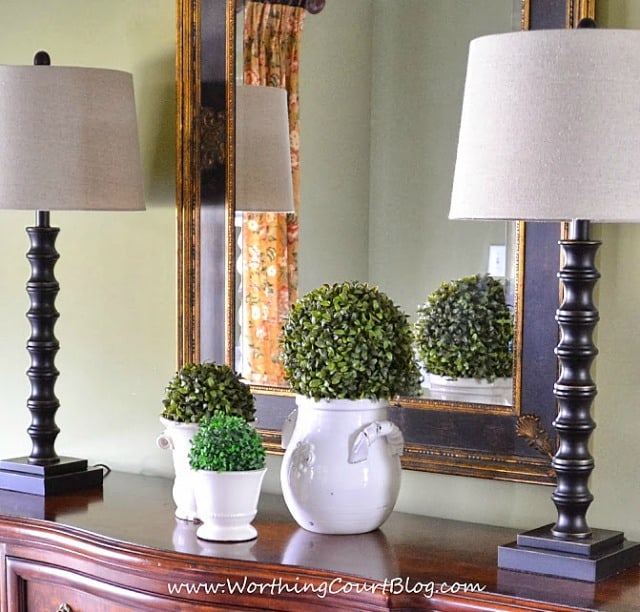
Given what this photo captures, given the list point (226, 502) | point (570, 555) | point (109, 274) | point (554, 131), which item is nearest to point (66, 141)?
point (109, 274)

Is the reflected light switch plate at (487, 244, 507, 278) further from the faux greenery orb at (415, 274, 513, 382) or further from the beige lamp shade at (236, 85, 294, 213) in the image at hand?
the beige lamp shade at (236, 85, 294, 213)

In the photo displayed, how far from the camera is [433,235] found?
219 centimetres

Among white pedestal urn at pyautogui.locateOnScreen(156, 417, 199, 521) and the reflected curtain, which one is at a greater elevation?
the reflected curtain

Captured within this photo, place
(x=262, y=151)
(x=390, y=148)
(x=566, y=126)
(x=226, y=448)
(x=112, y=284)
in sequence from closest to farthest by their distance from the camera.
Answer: (x=566, y=126)
(x=226, y=448)
(x=390, y=148)
(x=262, y=151)
(x=112, y=284)

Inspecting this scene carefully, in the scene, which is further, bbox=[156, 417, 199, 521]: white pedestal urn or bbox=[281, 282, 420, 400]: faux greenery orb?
bbox=[156, 417, 199, 521]: white pedestal urn

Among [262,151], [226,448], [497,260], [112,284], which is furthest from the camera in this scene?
[112,284]

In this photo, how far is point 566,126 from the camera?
1.62 meters

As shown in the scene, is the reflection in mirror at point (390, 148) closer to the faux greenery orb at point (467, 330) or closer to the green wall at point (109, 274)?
the faux greenery orb at point (467, 330)

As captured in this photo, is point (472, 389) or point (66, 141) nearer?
point (472, 389)

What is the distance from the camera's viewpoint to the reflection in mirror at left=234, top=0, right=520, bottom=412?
2148mm

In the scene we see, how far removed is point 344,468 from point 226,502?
8.4 inches

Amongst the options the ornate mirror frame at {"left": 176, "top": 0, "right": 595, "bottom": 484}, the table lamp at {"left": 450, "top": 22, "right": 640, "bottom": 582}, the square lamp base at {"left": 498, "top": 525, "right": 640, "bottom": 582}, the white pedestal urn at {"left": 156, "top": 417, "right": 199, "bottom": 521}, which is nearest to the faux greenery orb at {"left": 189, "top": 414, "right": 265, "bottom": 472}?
the white pedestal urn at {"left": 156, "top": 417, "right": 199, "bottom": 521}

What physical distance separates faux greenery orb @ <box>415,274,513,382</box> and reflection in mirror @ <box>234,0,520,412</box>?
23 millimetres

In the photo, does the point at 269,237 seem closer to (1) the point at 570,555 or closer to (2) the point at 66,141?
(2) the point at 66,141
